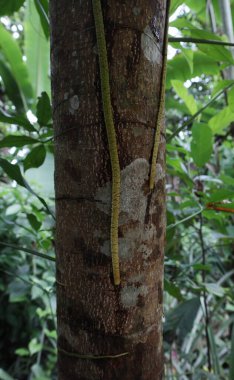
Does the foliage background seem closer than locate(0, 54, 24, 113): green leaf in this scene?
Yes

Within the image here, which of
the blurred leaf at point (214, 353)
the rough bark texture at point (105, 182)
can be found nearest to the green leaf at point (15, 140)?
the rough bark texture at point (105, 182)

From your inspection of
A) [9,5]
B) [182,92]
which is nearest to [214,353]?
[182,92]

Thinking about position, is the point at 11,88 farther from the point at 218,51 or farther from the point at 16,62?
the point at 218,51

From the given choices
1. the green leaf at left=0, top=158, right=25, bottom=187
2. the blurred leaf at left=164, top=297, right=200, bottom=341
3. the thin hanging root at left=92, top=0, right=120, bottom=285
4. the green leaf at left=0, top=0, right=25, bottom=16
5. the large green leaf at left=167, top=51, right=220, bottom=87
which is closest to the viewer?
the thin hanging root at left=92, top=0, right=120, bottom=285

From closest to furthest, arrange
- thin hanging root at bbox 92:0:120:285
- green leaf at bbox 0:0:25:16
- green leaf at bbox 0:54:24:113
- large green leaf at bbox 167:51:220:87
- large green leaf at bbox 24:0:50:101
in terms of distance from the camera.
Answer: thin hanging root at bbox 92:0:120:285, green leaf at bbox 0:0:25:16, large green leaf at bbox 167:51:220:87, green leaf at bbox 0:54:24:113, large green leaf at bbox 24:0:50:101

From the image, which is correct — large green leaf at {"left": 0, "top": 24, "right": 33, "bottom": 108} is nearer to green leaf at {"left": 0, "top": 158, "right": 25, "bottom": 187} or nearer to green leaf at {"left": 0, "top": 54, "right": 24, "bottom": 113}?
green leaf at {"left": 0, "top": 54, "right": 24, "bottom": 113}

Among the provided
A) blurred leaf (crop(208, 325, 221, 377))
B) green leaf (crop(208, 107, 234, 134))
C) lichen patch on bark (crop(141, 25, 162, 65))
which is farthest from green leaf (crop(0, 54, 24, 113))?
blurred leaf (crop(208, 325, 221, 377))

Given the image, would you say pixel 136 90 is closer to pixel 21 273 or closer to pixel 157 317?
pixel 157 317

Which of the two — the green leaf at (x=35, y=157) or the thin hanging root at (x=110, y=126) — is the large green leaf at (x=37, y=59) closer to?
the green leaf at (x=35, y=157)
